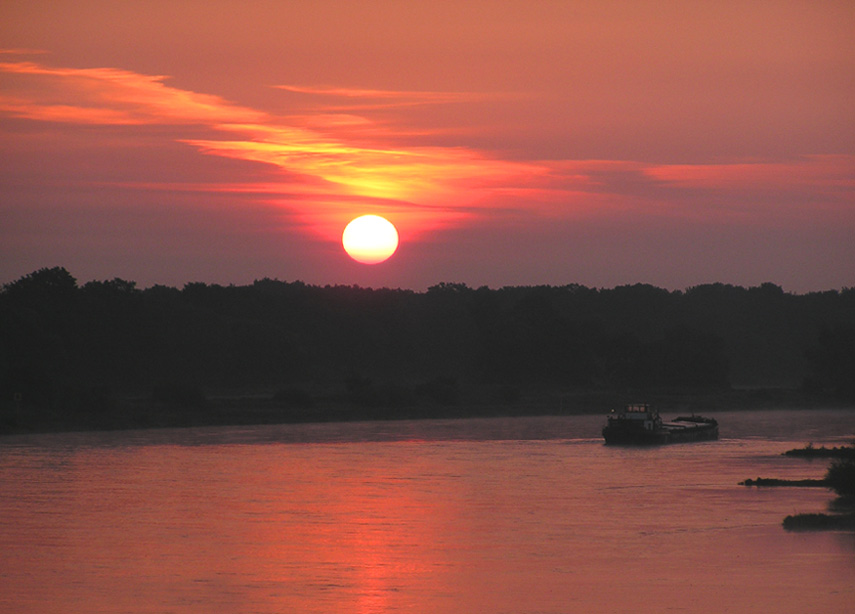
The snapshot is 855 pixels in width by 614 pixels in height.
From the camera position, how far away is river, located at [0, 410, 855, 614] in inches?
877

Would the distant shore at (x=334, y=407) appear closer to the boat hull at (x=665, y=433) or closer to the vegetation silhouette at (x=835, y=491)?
the boat hull at (x=665, y=433)

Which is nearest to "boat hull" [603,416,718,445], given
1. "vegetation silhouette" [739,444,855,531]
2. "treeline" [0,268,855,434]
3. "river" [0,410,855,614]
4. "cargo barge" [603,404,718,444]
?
→ "cargo barge" [603,404,718,444]

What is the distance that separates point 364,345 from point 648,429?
162 feet

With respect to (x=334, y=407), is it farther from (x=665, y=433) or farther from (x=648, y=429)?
(x=648, y=429)

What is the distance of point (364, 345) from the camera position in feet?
378

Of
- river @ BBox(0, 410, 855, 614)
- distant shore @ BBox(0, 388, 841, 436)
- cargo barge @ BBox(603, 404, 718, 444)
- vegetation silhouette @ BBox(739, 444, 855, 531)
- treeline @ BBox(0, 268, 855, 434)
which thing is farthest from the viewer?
treeline @ BBox(0, 268, 855, 434)

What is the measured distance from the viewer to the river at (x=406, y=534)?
22266mm

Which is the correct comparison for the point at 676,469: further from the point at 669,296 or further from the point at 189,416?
the point at 669,296

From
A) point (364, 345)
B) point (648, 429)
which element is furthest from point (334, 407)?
point (364, 345)

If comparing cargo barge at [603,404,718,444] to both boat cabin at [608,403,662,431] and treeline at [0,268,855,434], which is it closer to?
boat cabin at [608,403,662,431]

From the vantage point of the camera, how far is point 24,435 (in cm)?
6544

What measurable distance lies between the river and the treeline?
27.6 metres

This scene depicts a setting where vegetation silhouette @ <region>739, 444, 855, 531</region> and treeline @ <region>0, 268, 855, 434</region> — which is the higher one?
treeline @ <region>0, 268, 855, 434</region>

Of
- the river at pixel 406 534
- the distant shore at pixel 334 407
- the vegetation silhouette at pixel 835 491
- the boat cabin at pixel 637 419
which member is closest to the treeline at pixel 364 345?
the distant shore at pixel 334 407
